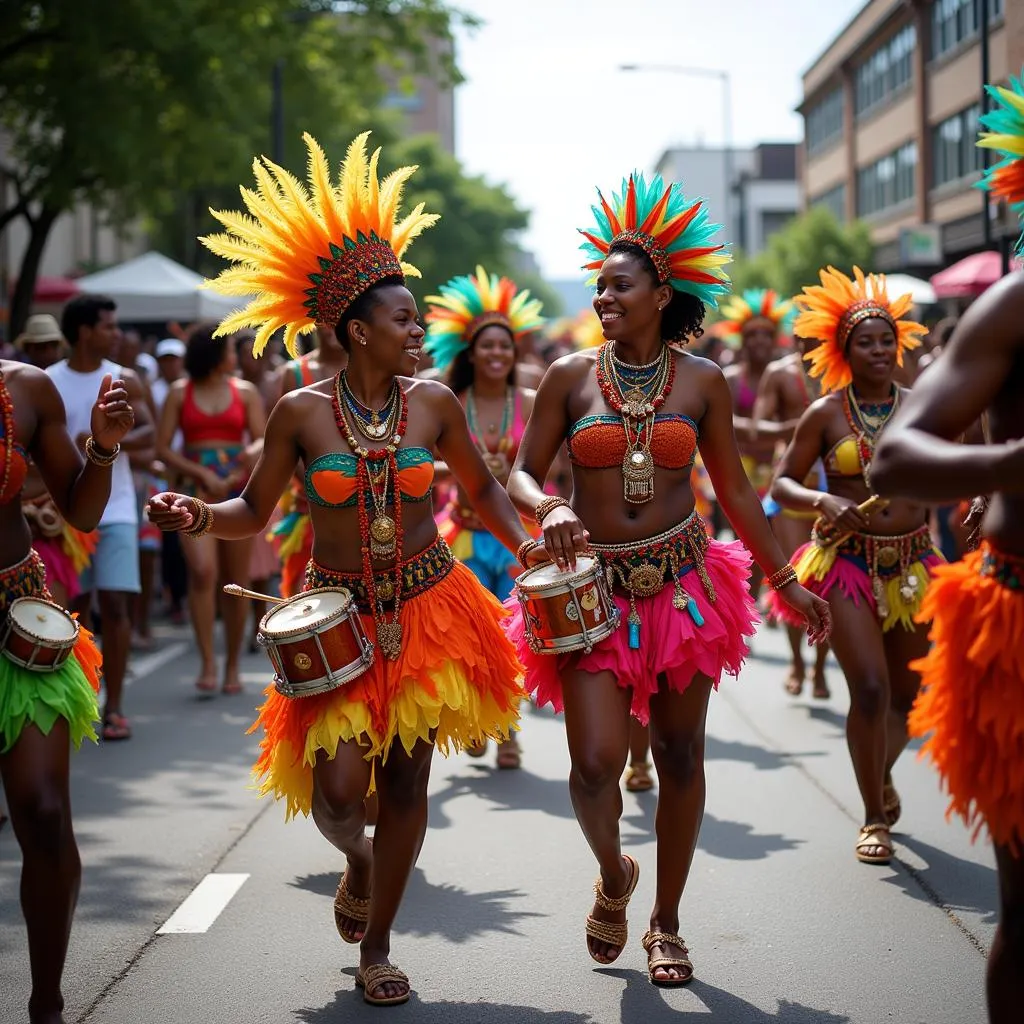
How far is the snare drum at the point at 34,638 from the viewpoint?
4.47m

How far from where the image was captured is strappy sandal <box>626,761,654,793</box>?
26.5 feet

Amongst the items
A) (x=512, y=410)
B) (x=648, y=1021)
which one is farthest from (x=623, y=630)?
(x=512, y=410)

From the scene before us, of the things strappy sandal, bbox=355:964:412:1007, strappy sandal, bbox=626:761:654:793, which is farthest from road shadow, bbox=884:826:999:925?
strappy sandal, bbox=355:964:412:1007

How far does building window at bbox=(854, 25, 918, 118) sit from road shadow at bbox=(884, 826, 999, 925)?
1549 inches

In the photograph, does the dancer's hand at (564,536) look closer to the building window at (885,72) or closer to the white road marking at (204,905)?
the white road marking at (204,905)

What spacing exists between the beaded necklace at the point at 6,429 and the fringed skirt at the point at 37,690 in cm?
26

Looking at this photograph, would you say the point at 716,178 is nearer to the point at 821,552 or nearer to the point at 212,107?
Result: the point at 212,107

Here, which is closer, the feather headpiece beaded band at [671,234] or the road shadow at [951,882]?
the feather headpiece beaded band at [671,234]

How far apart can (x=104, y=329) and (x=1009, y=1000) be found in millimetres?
7026

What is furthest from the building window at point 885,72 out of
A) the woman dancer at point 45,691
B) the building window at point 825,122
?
the woman dancer at point 45,691

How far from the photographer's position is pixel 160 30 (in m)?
20.4

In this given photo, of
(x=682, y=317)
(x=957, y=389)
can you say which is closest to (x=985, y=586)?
(x=957, y=389)

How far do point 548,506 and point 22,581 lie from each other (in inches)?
62.0

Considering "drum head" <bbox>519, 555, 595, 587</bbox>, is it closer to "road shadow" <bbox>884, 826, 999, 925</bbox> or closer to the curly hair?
the curly hair
